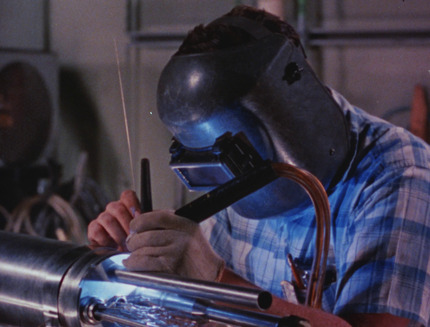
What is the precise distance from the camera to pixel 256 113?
1023mm

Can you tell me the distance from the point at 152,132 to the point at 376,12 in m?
1.31

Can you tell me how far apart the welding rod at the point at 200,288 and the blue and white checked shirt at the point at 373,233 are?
366mm

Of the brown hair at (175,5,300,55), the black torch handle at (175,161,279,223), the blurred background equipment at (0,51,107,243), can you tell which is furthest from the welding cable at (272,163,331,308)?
the blurred background equipment at (0,51,107,243)

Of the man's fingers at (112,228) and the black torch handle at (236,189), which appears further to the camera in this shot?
the man's fingers at (112,228)

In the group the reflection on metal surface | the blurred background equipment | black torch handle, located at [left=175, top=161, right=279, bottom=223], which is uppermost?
black torch handle, located at [left=175, top=161, right=279, bottom=223]

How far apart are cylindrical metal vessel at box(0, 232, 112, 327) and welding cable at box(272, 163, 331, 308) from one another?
0.28 metres

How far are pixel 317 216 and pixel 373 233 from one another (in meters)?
0.15

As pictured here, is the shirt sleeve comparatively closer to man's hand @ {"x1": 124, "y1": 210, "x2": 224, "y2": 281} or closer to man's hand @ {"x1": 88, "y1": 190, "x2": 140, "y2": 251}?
man's hand @ {"x1": 124, "y1": 210, "x2": 224, "y2": 281}

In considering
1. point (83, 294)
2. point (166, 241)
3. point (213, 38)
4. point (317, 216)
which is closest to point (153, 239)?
point (166, 241)

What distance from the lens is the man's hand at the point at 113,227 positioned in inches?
48.2

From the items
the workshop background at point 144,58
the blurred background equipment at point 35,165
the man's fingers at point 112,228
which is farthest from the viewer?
the blurred background equipment at point 35,165

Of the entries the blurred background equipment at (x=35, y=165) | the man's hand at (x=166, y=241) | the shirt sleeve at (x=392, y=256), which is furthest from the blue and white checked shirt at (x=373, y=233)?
the blurred background equipment at (x=35, y=165)

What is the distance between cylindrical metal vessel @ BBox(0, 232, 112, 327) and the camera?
823mm

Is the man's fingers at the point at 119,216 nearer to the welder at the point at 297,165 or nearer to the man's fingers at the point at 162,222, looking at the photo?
the welder at the point at 297,165
